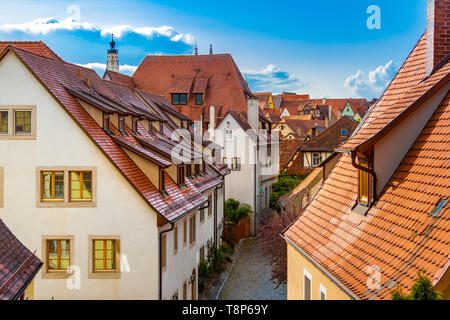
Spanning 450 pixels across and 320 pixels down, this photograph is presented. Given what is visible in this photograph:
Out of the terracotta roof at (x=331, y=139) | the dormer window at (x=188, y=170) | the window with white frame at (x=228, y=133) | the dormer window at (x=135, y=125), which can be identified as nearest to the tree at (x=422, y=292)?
the dormer window at (x=135, y=125)

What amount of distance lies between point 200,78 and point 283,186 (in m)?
13.3

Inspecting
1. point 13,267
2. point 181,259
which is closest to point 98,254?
point 181,259

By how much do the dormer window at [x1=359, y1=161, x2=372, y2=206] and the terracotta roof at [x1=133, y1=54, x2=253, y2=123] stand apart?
118ft

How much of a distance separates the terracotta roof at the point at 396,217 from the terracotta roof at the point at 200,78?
34770mm

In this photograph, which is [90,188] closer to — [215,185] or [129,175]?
[129,175]

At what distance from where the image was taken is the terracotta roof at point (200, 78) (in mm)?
47406

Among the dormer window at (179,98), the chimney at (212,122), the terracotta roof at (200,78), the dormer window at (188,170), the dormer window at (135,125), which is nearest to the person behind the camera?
the dormer window at (135,125)

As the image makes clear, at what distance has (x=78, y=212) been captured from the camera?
17.2 m

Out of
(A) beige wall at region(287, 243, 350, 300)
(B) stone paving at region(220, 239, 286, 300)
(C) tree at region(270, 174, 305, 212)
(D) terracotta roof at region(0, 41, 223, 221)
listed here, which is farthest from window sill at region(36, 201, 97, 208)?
(C) tree at region(270, 174, 305, 212)

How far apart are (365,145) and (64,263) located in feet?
36.9

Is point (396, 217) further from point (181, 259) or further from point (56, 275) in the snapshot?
point (181, 259)

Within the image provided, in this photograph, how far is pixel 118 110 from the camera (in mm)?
19016

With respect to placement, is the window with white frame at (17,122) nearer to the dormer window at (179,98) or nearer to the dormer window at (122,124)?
the dormer window at (122,124)
